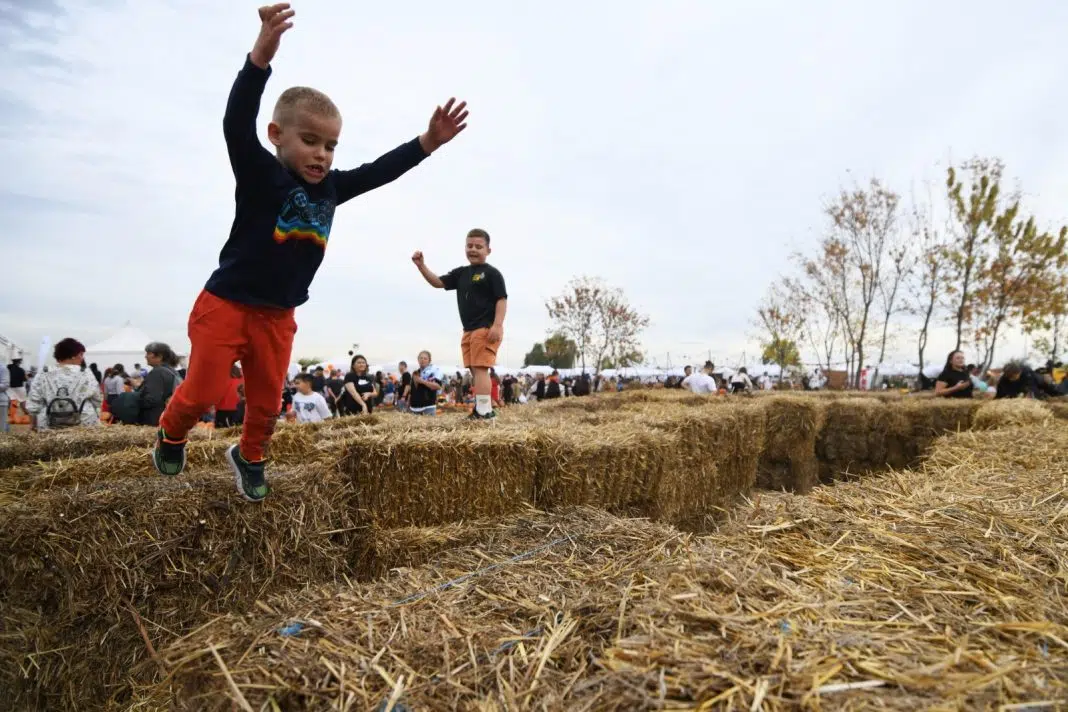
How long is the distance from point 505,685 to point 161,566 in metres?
2.12

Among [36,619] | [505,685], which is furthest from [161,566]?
[505,685]

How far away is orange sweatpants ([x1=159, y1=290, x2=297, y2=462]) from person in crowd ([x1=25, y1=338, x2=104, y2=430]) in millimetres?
4561

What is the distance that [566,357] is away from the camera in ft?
226

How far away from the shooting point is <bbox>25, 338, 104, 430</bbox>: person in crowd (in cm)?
645

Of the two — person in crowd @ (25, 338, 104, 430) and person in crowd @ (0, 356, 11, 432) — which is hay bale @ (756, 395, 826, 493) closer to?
person in crowd @ (25, 338, 104, 430)

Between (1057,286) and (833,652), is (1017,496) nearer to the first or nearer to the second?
(833,652)

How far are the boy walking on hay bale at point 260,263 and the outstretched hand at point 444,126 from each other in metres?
0.60

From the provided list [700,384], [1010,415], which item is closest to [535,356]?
[700,384]

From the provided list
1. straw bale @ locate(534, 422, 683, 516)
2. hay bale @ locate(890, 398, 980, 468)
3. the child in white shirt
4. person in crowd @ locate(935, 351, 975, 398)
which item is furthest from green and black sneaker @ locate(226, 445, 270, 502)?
person in crowd @ locate(935, 351, 975, 398)

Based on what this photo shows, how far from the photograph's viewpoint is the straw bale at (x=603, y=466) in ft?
14.1

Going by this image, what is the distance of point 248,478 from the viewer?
301 cm

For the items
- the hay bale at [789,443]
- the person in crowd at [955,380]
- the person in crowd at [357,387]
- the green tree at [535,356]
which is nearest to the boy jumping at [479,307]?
the person in crowd at [357,387]

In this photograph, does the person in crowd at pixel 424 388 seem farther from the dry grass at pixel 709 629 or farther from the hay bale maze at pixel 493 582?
the dry grass at pixel 709 629

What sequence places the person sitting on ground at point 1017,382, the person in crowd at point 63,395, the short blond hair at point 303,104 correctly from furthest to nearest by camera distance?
the person sitting on ground at point 1017,382, the person in crowd at point 63,395, the short blond hair at point 303,104
